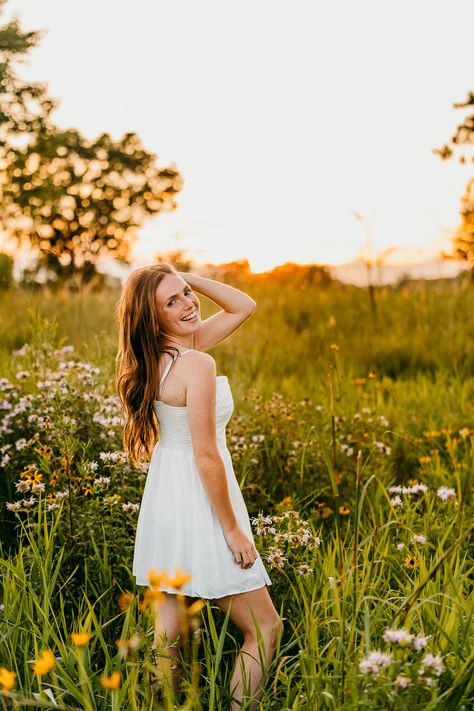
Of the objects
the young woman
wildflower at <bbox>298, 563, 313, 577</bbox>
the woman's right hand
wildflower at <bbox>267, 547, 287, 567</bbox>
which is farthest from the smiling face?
wildflower at <bbox>298, 563, 313, 577</bbox>

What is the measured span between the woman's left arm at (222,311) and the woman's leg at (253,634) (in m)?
1.04

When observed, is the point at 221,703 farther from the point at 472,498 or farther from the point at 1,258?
the point at 1,258

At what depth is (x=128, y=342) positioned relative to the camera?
2.84 meters

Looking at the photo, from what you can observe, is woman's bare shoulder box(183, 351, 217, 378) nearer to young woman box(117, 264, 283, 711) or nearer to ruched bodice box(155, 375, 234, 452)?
young woman box(117, 264, 283, 711)

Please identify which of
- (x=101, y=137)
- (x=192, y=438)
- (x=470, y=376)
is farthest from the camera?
(x=101, y=137)

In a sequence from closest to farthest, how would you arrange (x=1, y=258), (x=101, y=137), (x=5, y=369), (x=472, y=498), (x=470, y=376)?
(x=472, y=498) < (x=5, y=369) < (x=470, y=376) < (x=1, y=258) < (x=101, y=137)

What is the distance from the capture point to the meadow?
2246 millimetres

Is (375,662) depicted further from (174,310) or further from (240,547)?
(174,310)

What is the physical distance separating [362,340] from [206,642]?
5.66 metres

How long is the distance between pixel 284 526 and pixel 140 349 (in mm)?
1127

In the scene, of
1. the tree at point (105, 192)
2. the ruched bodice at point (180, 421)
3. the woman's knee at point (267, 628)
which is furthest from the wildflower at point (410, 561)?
the tree at point (105, 192)

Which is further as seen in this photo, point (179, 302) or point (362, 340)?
point (362, 340)

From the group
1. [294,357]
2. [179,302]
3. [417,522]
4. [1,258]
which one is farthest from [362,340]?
[179,302]

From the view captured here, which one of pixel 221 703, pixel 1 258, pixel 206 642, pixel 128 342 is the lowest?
pixel 221 703
